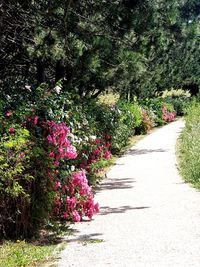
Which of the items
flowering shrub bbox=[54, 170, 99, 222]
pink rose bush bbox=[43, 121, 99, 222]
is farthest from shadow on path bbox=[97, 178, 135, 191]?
flowering shrub bbox=[54, 170, 99, 222]

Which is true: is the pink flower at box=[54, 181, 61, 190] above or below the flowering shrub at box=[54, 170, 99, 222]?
above

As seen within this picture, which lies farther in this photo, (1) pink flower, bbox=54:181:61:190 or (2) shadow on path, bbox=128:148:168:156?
(2) shadow on path, bbox=128:148:168:156

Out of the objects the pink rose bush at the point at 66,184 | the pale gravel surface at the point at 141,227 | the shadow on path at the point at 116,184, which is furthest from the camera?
the shadow on path at the point at 116,184

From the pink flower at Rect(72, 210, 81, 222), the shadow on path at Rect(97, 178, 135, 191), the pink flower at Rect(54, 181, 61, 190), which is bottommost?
the shadow on path at Rect(97, 178, 135, 191)

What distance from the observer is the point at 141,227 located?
23.5 ft

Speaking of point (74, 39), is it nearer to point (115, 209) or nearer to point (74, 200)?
point (115, 209)

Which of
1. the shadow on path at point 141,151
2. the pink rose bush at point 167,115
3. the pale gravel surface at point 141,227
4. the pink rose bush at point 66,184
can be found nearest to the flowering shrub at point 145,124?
the pink rose bush at point 167,115

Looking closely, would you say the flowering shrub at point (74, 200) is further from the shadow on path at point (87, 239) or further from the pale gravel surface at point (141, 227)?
the shadow on path at point (87, 239)

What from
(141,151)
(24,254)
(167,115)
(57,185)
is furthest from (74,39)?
(167,115)

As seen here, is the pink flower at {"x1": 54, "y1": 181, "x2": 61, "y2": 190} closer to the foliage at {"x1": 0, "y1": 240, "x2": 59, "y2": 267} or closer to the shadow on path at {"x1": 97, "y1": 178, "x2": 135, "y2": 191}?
the foliage at {"x1": 0, "y1": 240, "x2": 59, "y2": 267}

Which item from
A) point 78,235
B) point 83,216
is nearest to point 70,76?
point 83,216

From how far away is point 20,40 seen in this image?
10.9 m

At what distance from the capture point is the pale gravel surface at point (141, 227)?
5.58 meters

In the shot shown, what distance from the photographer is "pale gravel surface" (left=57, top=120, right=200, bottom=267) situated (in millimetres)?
5578
